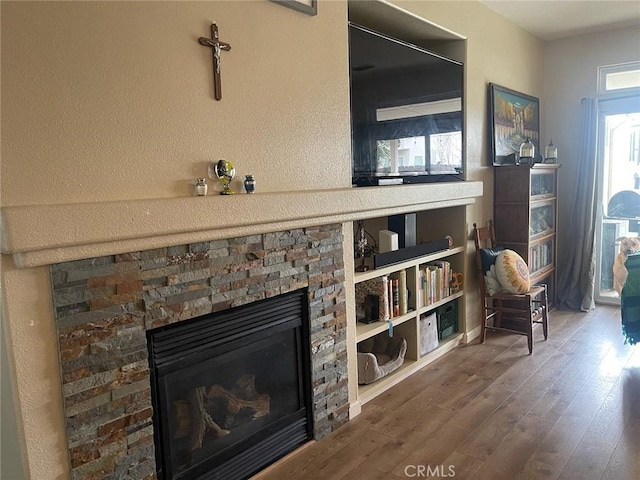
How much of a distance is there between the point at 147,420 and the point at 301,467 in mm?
827

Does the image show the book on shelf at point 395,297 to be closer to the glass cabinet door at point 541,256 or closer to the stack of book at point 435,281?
the stack of book at point 435,281

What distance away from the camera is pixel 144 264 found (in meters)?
1.72

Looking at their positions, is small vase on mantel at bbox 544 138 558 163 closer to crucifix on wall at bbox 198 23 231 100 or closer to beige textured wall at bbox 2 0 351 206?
beige textured wall at bbox 2 0 351 206

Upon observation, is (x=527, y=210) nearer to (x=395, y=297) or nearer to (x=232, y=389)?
(x=395, y=297)

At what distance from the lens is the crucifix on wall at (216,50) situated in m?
1.91

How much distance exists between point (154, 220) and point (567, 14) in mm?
3924

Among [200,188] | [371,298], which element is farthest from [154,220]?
[371,298]

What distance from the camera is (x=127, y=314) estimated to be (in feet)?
5.55

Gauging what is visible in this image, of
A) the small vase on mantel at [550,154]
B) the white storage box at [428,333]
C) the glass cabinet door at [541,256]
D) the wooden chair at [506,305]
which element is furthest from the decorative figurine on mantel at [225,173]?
the small vase on mantel at [550,154]

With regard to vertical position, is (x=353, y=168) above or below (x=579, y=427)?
above

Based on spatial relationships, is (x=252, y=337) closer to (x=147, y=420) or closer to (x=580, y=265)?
(x=147, y=420)

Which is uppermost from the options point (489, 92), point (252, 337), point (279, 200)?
point (489, 92)

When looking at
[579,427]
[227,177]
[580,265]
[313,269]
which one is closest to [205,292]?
[227,177]

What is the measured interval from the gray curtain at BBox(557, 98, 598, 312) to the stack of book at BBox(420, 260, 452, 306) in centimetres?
179
